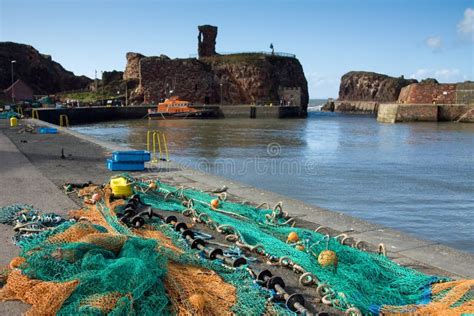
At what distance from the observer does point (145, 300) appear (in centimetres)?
357

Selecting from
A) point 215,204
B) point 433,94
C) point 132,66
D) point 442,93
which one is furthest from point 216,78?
point 215,204

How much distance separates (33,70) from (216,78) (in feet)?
154

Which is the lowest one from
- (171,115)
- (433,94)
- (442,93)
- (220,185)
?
(171,115)

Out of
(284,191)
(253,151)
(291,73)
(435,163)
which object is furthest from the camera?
(291,73)

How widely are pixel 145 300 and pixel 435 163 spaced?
19451mm

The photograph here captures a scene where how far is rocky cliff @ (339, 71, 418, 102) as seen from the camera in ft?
433

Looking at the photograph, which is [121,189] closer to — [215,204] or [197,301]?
[215,204]

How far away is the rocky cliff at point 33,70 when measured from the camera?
10525cm

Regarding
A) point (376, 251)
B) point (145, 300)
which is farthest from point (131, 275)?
point (376, 251)

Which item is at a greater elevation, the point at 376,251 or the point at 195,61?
the point at 195,61

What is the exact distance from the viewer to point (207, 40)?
3885 inches

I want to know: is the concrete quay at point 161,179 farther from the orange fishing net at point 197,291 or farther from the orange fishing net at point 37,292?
the orange fishing net at point 197,291

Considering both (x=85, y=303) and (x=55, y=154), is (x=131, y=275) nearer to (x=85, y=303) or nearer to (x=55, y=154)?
(x=85, y=303)

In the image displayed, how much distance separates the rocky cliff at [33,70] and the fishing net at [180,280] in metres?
108
